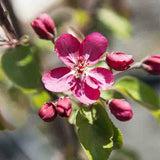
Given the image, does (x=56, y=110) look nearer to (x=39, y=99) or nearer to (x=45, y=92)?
(x=45, y=92)

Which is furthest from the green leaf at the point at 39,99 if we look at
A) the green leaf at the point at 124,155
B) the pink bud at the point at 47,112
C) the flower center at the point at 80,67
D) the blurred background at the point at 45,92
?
the green leaf at the point at 124,155

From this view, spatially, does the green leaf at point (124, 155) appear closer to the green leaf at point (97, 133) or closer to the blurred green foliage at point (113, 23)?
the blurred green foliage at point (113, 23)

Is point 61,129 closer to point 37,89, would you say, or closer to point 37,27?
point 37,89

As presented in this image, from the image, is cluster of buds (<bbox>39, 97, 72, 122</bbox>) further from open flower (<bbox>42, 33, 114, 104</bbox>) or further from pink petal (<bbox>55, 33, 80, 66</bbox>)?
pink petal (<bbox>55, 33, 80, 66</bbox>)

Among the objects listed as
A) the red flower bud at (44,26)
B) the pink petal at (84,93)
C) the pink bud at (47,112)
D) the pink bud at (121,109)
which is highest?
the red flower bud at (44,26)

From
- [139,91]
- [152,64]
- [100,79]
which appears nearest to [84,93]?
[100,79]

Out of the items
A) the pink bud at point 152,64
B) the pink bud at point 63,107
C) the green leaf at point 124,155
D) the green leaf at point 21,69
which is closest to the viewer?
the pink bud at point 63,107

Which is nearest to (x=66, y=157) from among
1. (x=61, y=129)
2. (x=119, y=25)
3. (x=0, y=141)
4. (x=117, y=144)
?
(x=61, y=129)
